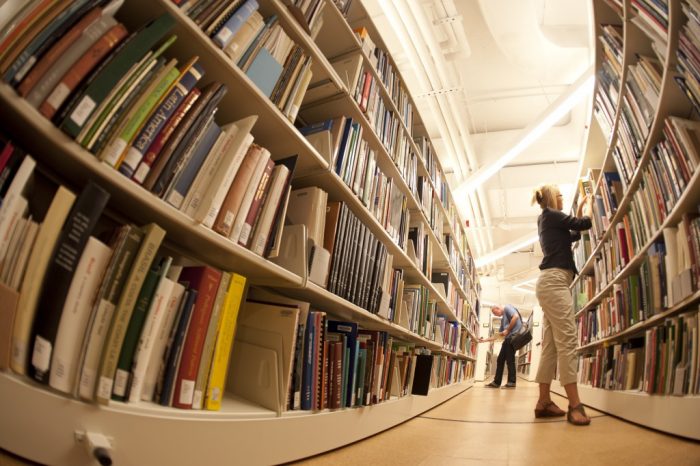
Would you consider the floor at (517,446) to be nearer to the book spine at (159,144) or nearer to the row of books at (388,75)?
the book spine at (159,144)

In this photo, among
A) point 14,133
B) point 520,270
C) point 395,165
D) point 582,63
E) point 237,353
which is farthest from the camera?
point 520,270

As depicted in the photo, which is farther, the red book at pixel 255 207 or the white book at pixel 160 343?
the red book at pixel 255 207

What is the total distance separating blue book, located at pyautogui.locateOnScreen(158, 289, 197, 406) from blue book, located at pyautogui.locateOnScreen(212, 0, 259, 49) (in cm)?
60

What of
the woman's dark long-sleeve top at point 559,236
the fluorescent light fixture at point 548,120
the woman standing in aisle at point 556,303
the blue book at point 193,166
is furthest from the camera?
the fluorescent light fixture at point 548,120

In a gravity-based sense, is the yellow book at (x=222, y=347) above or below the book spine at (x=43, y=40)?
below

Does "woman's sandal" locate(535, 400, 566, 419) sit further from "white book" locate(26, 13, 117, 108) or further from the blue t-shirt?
the blue t-shirt

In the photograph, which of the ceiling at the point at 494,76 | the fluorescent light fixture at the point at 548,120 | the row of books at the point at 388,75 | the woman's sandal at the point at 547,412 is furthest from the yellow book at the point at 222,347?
the fluorescent light fixture at the point at 548,120

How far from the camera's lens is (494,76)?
3.51 meters

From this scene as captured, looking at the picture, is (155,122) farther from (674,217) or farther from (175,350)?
(674,217)

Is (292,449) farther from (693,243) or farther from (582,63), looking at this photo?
(582,63)

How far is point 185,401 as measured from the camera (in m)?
0.70

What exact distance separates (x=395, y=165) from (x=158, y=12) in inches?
47.7

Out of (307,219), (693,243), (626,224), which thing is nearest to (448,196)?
(626,224)

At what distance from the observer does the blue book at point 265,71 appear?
3.11ft
